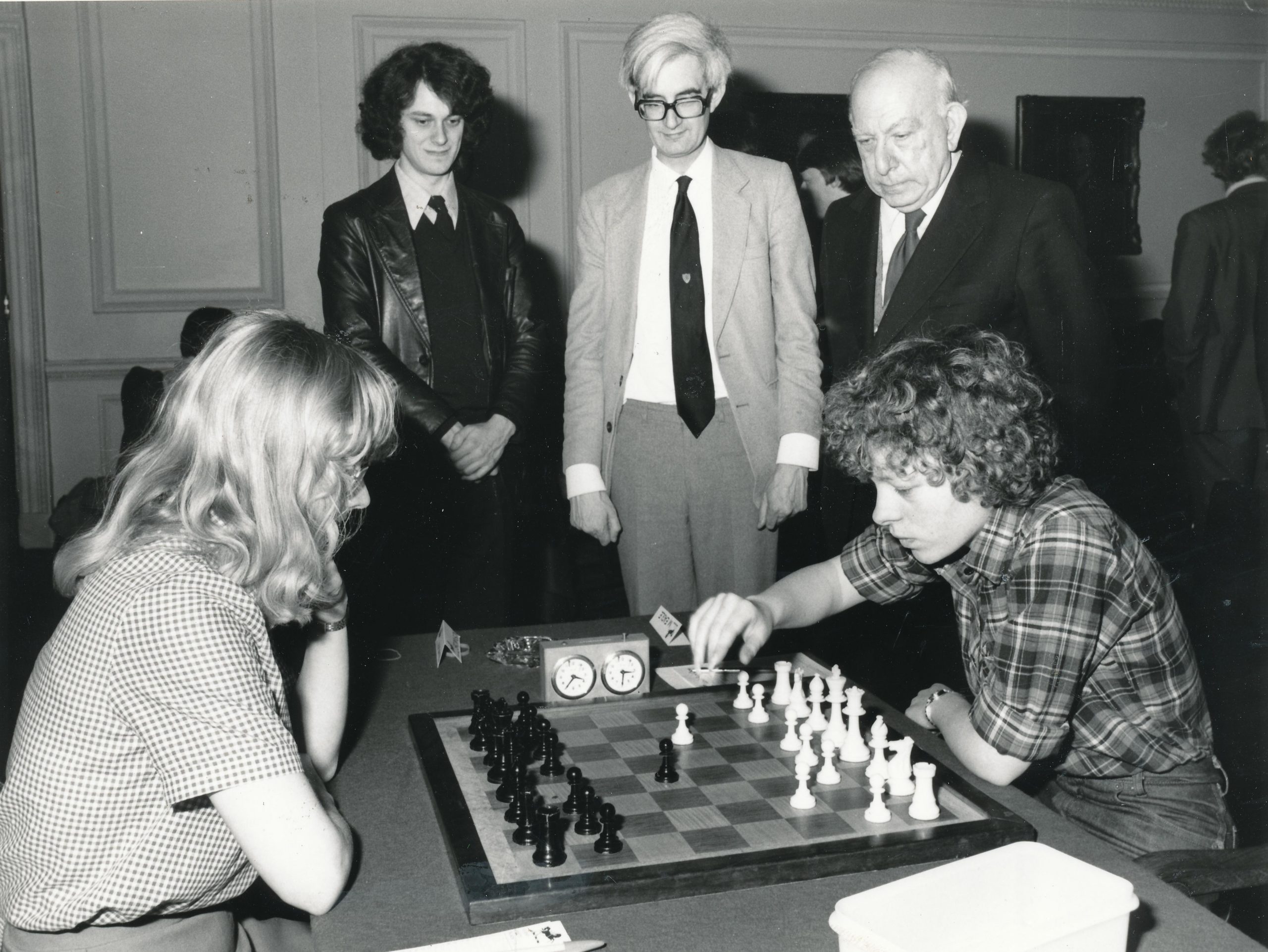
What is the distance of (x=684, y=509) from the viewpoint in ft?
10.3

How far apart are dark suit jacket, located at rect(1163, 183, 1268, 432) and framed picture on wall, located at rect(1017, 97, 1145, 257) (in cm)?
65

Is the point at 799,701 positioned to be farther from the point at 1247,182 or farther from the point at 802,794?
the point at 1247,182

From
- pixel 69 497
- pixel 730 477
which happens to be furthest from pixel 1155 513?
pixel 69 497

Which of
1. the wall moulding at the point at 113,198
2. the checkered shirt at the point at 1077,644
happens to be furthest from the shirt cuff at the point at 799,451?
the wall moulding at the point at 113,198

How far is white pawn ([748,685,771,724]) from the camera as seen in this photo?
1.83 metres

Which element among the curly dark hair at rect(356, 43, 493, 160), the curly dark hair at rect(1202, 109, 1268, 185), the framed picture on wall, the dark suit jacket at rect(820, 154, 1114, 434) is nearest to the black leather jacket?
the curly dark hair at rect(356, 43, 493, 160)

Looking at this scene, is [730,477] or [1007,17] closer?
[730,477]

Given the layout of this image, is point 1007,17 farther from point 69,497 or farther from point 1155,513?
point 69,497

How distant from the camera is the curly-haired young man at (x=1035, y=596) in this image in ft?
5.33

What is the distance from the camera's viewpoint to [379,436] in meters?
1.56

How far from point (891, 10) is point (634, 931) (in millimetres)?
6100

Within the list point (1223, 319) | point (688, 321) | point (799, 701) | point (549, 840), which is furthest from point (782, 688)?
point (1223, 319)

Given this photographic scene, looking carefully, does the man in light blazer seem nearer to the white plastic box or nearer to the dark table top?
the dark table top

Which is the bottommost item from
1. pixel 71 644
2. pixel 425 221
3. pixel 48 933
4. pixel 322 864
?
pixel 48 933
